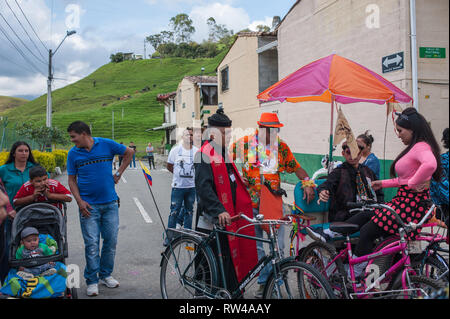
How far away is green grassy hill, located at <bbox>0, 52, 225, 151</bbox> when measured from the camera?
76312 millimetres

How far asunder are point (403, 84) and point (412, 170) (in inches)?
272

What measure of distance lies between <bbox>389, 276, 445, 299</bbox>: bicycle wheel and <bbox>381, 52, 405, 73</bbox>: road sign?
7868 millimetres

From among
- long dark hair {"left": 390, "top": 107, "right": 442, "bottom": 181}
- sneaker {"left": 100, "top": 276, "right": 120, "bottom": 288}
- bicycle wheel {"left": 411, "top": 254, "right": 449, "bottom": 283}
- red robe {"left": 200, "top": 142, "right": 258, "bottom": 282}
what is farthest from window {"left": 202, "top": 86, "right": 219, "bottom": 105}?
bicycle wheel {"left": 411, "top": 254, "right": 449, "bottom": 283}

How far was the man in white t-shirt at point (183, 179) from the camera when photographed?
7152mm

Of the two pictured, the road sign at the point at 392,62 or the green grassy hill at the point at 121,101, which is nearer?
the road sign at the point at 392,62

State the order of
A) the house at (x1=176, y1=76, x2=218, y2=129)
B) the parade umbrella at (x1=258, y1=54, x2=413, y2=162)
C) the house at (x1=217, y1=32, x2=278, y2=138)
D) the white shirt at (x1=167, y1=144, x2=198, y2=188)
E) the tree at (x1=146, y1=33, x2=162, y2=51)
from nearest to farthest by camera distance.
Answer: the parade umbrella at (x1=258, y1=54, x2=413, y2=162) < the white shirt at (x1=167, y1=144, x2=198, y2=188) < the house at (x1=217, y1=32, x2=278, y2=138) < the house at (x1=176, y1=76, x2=218, y2=129) < the tree at (x1=146, y1=33, x2=162, y2=51)

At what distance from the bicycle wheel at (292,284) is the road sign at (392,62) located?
8.17m

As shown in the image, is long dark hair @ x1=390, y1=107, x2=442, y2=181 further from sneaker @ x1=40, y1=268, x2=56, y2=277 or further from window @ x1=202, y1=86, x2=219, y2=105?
window @ x1=202, y1=86, x2=219, y2=105

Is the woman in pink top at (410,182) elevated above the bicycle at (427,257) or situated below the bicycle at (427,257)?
above

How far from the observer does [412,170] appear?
3.89 metres

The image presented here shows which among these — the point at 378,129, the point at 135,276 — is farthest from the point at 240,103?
the point at 135,276

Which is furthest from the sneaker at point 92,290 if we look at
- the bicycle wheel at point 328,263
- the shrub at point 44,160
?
the shrub at point 44,160

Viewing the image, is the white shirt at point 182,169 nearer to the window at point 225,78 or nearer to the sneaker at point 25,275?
the sneaker at point 25,275
